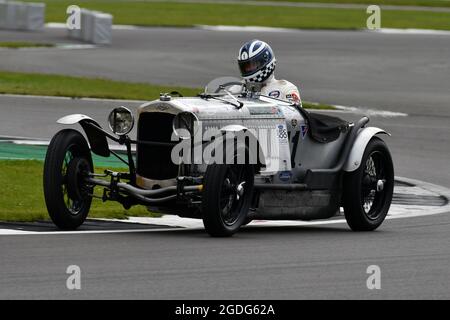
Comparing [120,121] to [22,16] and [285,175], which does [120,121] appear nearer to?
[285,175]

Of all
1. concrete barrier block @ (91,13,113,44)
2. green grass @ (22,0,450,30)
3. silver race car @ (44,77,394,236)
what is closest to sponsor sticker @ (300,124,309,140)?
silver race car @ (44,77,394,236)

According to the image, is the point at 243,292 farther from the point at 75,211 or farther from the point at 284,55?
the point at 284,55

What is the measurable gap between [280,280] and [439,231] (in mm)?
3275

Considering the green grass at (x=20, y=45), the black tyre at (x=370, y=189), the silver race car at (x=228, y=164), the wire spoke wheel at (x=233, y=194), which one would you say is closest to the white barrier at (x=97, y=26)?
the green grass at (x=20, y=45)

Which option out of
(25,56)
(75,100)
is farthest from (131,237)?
(25,56)

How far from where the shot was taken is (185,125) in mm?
10484

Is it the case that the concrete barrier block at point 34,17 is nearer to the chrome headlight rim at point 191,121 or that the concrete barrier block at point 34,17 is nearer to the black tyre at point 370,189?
the black tyre at point 370,189

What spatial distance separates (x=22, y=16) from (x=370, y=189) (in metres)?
27.6

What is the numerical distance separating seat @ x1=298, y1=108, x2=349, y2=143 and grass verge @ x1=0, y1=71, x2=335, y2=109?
1062 cm

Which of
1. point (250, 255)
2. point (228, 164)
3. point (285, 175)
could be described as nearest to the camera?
point (250, 255)

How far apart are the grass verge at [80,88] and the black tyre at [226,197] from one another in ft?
39.1

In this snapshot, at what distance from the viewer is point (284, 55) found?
32406 millimetres

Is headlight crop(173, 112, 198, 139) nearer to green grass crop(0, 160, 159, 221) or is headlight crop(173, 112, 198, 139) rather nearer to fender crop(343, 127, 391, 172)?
green grass crop(0, 160, 159, 221)

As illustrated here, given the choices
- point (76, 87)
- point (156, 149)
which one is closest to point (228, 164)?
point (156, 149)
